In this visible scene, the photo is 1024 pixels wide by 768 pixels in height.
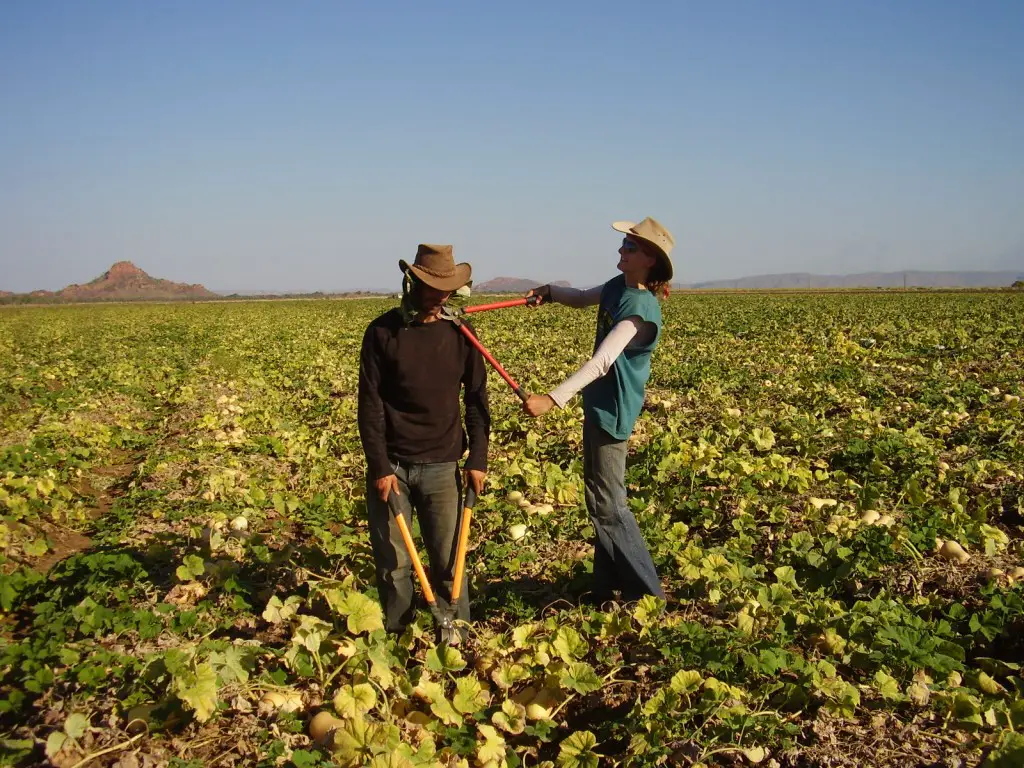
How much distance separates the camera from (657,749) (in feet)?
9.42

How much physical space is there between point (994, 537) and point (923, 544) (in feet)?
1.57

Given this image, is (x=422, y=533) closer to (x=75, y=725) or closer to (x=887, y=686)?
(x=75, y=725)

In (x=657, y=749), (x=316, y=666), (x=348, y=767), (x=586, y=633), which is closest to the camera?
(x=348, y=767)

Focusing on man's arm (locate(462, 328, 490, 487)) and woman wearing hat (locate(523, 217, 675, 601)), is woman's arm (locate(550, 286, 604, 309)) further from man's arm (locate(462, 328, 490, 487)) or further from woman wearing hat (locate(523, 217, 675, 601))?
man's arm (locate(462, 328, 490, 487))

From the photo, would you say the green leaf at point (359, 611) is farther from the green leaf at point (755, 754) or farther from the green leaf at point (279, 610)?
the green leaf at point (755, 754)

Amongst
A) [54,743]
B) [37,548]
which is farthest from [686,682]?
[37,548]

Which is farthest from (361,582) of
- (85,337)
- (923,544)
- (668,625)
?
(85,337)

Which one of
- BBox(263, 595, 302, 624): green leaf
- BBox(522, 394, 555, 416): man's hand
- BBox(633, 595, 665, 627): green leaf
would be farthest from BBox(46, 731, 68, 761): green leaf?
BBox(633, 595, 665, 627): green leaf

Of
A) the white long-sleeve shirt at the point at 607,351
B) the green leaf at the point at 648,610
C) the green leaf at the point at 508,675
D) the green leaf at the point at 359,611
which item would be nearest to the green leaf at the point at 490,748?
the green leaf at the point at 508,675

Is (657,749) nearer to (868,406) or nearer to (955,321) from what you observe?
(868,406)

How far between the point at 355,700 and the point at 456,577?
82cm

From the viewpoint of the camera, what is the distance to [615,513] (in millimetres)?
3928

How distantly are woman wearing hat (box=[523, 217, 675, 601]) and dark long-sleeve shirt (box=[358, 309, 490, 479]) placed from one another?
0.39 m

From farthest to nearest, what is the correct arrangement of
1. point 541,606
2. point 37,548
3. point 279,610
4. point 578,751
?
point 37,548
point 541,606
point 279,610
point 578,751
